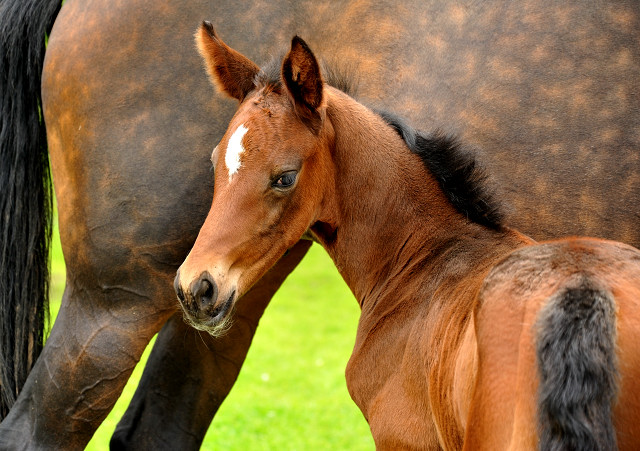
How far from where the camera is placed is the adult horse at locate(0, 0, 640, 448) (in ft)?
11.2

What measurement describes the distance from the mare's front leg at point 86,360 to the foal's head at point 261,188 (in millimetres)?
742

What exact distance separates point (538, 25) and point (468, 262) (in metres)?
1.24

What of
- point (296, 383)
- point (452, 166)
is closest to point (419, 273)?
point (452, 166)

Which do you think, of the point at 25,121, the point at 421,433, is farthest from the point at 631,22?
the point at 25,121

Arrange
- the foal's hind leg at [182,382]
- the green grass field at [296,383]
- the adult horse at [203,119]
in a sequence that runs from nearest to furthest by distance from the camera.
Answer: the adult horse at [203,119]
the foal's hind leg at [182,382]
the green grass field at [296,383]

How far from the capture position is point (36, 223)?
3961mm

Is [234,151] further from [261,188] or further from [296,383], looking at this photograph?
[296,383]

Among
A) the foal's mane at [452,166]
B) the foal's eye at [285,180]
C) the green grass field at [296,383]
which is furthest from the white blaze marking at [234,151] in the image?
the green grass field at [296,383]

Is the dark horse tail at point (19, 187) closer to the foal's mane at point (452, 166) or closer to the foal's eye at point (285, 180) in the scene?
the foal's mane at point (452, 166)

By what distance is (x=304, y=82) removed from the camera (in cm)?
293

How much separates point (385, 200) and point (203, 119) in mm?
962

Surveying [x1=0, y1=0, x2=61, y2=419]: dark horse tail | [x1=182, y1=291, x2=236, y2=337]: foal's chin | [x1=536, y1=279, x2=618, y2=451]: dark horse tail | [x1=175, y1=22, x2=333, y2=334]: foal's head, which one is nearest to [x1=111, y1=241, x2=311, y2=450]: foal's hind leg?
[x1=0, y1=0, x2=61, y2=419]: dark horse tail

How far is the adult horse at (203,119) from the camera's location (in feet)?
11.2

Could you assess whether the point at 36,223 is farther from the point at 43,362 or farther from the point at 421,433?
the point at 421,433
